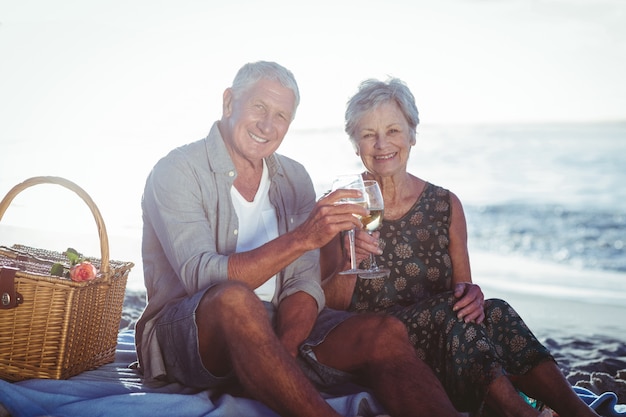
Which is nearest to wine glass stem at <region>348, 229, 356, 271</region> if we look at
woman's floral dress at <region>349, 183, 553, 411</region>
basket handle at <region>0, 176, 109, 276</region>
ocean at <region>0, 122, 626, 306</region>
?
woman's floral dress at <region>349, 183, 553, 411</region>

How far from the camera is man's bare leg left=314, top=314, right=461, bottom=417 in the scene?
8.59 feet

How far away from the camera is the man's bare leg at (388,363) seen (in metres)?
2.62

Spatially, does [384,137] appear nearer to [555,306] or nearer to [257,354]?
[257,354]

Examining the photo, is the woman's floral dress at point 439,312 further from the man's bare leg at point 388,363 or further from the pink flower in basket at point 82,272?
the pink flower in basket at point 82,272

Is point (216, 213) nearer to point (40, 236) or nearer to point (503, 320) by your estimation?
point (503, 320)

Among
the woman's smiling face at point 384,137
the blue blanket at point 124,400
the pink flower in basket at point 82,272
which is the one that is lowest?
the blue blanket at point 124,400

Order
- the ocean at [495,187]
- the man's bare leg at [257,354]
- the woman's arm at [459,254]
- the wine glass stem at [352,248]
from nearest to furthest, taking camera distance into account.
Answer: the man's bare leg at [257,354]
the wine glass stem at [352,248]
the woman's arm at [459,254]
the ocean at [495,187]

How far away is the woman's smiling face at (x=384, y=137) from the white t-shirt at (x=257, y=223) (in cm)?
56

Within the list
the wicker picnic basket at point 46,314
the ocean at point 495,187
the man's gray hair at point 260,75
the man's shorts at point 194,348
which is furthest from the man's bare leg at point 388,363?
the ocean at point 495,187

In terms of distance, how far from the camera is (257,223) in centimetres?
316

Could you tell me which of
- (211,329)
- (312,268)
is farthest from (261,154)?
(211,329)

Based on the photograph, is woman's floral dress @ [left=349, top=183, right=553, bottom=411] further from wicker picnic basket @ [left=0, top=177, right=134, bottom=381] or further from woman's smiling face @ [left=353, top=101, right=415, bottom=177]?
wicker picnic basket @ [left=0, top=177, right=134, bottom=381]

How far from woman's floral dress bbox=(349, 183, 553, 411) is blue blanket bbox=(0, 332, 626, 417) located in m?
0.38

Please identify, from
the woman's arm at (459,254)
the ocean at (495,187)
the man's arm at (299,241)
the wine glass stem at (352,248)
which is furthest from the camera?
the ocean at (495,187)
